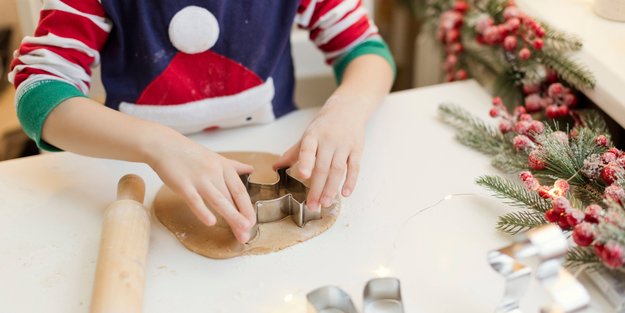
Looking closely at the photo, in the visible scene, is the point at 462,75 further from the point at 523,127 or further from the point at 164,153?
the point at 164,153

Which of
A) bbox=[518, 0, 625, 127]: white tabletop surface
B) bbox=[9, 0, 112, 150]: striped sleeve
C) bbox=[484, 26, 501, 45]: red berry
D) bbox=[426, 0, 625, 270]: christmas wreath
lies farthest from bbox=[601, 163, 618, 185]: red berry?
bbox=[9, 0, 112, 150]: striped sleeve

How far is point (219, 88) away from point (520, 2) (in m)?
0.43

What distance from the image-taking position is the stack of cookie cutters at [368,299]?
2.01 ft

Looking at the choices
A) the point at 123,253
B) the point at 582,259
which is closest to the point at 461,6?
the point at 582,259

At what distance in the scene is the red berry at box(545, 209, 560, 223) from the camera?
676mm

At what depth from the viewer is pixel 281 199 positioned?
0.73m

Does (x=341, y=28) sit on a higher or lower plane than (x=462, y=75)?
higher

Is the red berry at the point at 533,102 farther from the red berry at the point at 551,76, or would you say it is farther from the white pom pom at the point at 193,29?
Answer: the white pom pom at the point at 193,29

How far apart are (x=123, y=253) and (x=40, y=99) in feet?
0.75

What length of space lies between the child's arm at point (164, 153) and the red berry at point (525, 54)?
405mm

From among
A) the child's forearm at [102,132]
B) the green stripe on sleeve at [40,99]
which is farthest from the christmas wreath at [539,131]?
the green stripe on sleeve at [40,99]

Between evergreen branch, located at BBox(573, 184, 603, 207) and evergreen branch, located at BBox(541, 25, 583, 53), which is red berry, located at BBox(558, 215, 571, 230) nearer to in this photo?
evergreen branch, located at BBox(573, 184, 603, 207)

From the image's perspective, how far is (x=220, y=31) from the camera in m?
0.86

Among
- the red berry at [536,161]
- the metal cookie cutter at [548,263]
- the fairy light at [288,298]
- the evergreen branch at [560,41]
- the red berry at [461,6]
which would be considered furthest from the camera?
the red berry at [461,6]
